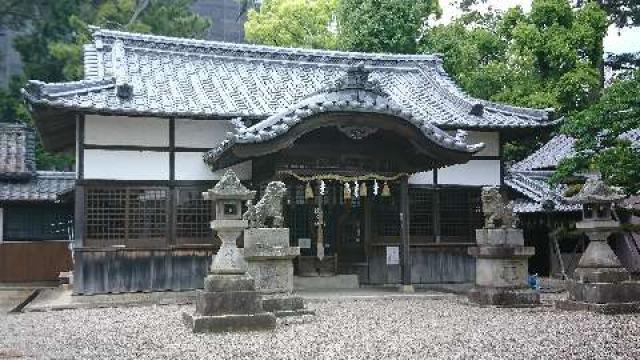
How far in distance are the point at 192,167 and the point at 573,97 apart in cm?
1836

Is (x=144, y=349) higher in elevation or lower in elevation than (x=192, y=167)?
lower

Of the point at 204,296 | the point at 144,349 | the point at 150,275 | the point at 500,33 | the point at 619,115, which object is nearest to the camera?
the point at 144,349

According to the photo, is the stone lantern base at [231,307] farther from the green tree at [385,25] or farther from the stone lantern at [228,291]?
the green tree at [385,25]

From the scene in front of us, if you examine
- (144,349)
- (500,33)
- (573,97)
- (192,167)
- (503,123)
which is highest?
(500,33)

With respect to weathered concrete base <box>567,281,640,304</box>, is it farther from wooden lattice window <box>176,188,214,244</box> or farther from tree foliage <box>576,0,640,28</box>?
tree foliage <box>576,0,640,28</box>

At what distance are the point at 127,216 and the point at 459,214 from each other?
9.55m

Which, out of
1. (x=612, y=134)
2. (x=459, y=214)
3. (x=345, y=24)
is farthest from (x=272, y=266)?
(x=345, y=24)

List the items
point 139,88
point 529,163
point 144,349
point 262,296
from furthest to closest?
point 529,163 < point 139,88 < point 262,296 < point 144,349

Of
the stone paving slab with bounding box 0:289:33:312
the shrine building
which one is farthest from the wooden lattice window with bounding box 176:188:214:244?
the stone paving slab with bounding box 0:289:33:312

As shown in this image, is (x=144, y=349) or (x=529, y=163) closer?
(x=144, y=349)

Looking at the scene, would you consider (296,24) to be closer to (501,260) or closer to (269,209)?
(501,260)

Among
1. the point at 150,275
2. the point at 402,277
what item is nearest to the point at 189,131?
the point at 150,275

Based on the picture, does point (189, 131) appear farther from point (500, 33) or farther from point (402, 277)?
point (500, 33)

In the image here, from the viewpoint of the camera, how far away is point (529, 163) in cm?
2777
